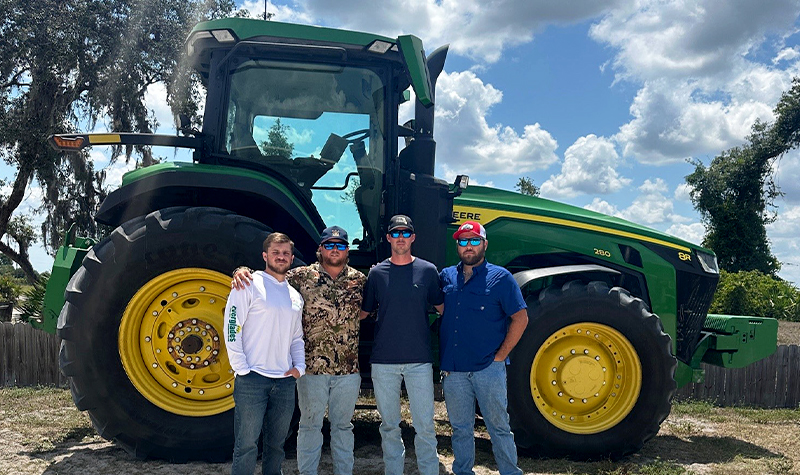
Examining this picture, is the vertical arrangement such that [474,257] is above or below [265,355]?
above

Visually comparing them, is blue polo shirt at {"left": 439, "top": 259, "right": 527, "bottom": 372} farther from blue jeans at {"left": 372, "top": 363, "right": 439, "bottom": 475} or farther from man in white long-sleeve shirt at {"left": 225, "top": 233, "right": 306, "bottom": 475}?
man in white long-sleeve shirt at {"left": 225, "top": 233, "right": 306, "bottom": 475}

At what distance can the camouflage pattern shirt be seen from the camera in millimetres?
3779

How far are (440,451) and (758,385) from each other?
597 centimetres

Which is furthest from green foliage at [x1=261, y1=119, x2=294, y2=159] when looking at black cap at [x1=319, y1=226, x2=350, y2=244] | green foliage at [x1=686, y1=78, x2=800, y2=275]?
green foliage at [x1=686, y1=78, x2=800, y2=275]

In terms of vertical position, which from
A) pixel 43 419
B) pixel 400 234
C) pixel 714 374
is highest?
pixel 400 234

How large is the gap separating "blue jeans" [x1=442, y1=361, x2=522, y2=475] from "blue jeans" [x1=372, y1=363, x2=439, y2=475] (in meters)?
0.25

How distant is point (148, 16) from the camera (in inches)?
642

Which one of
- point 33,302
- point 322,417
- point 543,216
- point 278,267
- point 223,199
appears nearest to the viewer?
point 278,267

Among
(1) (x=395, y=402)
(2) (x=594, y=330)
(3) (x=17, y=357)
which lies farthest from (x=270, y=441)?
(3) (x=17, y=357)

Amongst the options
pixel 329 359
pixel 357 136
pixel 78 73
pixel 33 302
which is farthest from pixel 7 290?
pixel 329 359

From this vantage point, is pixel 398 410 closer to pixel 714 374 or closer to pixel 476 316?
pixel 476 316

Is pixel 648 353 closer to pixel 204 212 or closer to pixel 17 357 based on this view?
pixel 204 212

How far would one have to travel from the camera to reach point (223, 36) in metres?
4.81

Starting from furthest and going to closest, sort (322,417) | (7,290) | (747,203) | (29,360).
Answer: (747,203) < (7,290) < (29,360) < (322,417)
